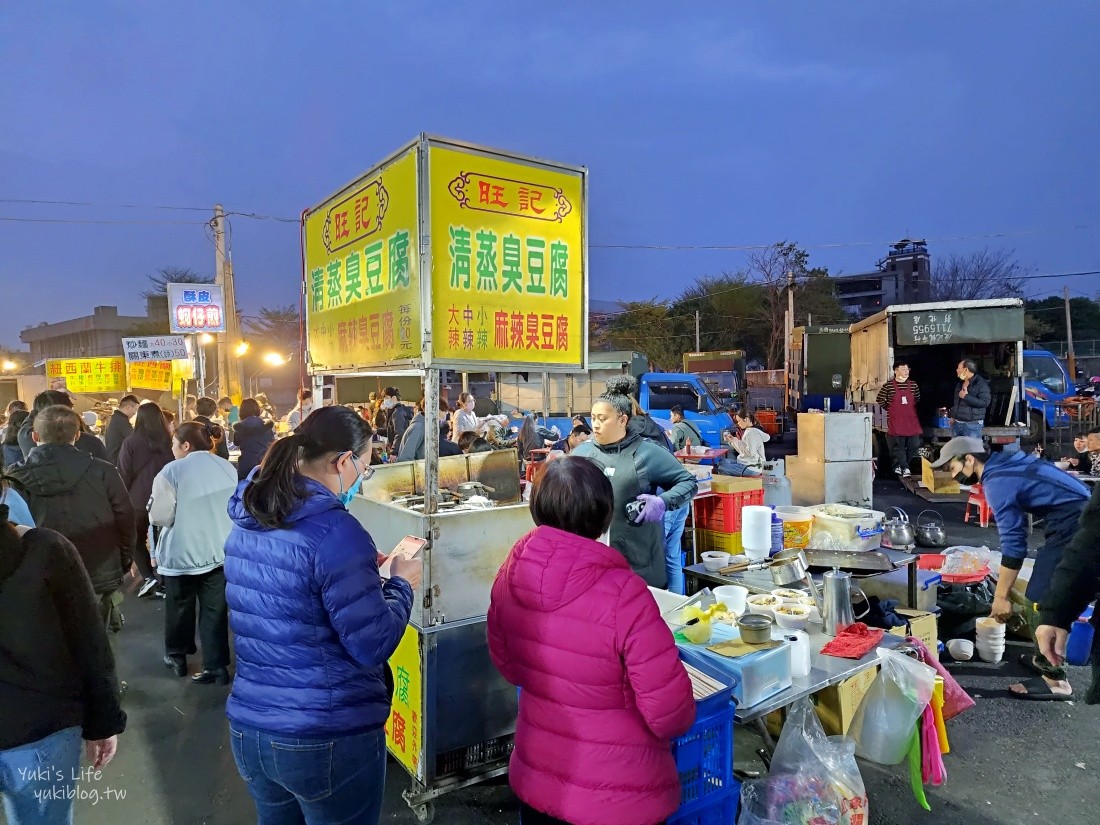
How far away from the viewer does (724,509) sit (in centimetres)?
521

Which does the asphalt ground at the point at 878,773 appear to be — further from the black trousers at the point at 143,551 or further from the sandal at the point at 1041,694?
the black trousers at the point at 143,551

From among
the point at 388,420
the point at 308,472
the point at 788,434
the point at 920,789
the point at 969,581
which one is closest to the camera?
the point at 308,472

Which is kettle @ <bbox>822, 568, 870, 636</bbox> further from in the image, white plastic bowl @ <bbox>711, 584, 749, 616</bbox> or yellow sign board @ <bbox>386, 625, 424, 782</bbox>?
yellow sign board @ <bbox>386, 625, 424, 782</bbox>

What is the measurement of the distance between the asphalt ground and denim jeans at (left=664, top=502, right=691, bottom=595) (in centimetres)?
103

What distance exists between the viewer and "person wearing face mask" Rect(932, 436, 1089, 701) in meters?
3.77

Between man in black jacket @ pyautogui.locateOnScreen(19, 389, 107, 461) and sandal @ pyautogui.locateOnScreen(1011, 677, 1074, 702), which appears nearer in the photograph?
sandal @ pyautogui.locateOnScreen(1011, 677, 1074, 702)

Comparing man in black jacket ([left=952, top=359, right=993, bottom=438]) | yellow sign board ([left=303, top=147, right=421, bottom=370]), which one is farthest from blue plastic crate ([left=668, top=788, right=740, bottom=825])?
man in black jacket ([left=952, top=359, right=993, bottom=438])

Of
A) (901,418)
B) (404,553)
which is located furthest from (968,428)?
(404,553)

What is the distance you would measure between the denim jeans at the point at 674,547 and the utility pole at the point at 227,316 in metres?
13.4

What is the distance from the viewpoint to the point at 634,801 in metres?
1.77

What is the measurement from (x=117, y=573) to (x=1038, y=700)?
19.0 ft

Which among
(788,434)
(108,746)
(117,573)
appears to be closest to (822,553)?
(108,746)

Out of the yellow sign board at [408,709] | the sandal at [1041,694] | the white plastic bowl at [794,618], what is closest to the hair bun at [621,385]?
the white plastic bowl at [794,618]

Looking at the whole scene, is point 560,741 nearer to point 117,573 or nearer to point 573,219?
point 573,219
